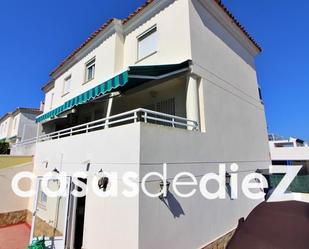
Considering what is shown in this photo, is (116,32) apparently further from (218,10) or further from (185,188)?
(185,188)

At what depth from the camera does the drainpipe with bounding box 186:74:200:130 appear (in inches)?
542

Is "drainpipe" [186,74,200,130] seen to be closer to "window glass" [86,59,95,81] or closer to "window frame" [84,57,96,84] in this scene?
"window frame" [84,57,96,84]

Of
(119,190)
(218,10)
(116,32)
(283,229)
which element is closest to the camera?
(283,229)

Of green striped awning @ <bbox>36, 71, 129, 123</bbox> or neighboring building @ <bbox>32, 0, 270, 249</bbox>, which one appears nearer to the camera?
neighboring building @ <bbox>32, 0, 270, 249</bbox>

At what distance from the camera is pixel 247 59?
77.2 feet

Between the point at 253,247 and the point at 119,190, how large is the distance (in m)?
6.72

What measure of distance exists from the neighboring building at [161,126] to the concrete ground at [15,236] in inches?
60.4

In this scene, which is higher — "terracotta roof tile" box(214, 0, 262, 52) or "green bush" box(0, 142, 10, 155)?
"terracotta roof tile" box(214, 0, 262, 52)

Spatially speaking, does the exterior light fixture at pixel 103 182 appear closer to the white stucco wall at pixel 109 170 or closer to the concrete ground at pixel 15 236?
the white stucco wall at pixel 109 170

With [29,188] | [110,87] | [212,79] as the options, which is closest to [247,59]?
[212,79]

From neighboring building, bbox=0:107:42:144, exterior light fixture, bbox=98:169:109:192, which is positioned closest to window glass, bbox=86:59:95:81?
exterior light fixture, bbox=98:169:109:192

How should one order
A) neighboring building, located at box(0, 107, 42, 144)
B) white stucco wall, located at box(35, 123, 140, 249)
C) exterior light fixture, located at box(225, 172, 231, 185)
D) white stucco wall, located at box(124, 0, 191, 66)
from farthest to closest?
neighboring building, located at box(0, 107, 42, 144)
exterior light fixture, located at box(225, 172, 231, 185)
white stucco wall, located at box(124, 0, 191, 66)
white stucco wall, located at box(35, 123, 140, 249)

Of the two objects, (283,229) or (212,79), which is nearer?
(283,229)

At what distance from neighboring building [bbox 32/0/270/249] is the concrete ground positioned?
5.03 feet
